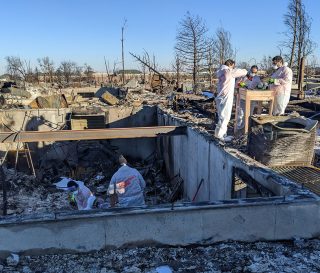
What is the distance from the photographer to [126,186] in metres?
6.66

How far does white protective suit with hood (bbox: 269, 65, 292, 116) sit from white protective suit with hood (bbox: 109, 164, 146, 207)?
10.6 feet

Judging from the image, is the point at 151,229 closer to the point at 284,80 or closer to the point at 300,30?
the point at 284,80

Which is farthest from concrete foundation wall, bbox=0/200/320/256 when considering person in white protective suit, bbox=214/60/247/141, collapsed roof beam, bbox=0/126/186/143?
collapsed roof beam, bbox=0/126/186/143

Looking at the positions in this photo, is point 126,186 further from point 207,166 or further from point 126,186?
point 207,166

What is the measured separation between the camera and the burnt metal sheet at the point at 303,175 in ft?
17.6

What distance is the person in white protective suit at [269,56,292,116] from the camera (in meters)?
7.34

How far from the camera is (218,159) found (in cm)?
764

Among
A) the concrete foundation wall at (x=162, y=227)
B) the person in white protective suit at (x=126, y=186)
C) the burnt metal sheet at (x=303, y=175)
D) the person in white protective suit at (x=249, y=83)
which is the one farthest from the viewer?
the person in white protective suit at (x=249, y=83)

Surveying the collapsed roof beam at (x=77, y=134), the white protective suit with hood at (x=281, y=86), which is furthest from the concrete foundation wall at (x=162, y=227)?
the collapsed roof beam at (x=77, y=134)

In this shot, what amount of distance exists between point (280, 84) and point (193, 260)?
4631 millimetres

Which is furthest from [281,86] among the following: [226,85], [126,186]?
[126,186]

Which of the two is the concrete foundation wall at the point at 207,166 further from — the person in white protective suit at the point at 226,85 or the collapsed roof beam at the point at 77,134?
the collapsed roof beam at the point at 77,134

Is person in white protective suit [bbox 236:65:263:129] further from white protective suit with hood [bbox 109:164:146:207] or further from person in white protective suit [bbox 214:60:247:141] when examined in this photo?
white protective suit with hood [bbox 109:164:146:207]

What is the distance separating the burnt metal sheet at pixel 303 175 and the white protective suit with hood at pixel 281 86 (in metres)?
1.75
